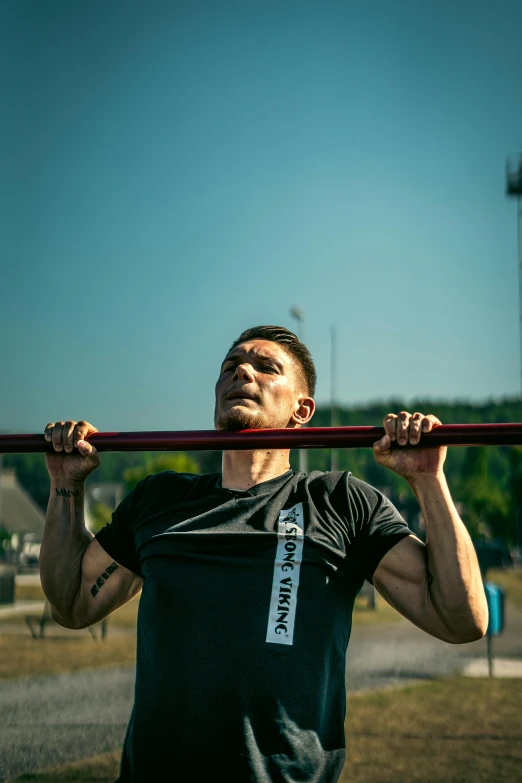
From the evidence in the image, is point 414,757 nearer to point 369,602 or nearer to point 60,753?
point 60,753

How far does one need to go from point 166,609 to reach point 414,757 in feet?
15.8

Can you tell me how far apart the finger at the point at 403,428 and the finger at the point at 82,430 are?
99 cm

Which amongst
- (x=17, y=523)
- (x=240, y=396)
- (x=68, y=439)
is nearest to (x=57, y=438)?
(x=68, y=439)

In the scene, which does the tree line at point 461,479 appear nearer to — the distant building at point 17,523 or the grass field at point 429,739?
the distant building at point 17,523

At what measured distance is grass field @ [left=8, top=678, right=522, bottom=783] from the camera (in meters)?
5.77

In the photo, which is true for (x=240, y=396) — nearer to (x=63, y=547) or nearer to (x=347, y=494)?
(x=347, y=494)

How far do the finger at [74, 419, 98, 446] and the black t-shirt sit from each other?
404 mm

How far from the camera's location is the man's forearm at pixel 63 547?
2.59 meters

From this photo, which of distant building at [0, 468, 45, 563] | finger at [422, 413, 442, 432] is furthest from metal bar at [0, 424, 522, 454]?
distant building at [0, 468, 45, 563]

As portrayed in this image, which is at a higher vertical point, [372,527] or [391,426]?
[391,426]

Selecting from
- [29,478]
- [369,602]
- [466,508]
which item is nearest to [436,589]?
[369,602]

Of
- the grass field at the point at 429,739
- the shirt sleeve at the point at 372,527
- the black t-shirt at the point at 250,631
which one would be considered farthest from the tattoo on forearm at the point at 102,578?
the grass field at the point at 429,739

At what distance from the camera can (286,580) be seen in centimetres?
223

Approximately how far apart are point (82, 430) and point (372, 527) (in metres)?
0.97
